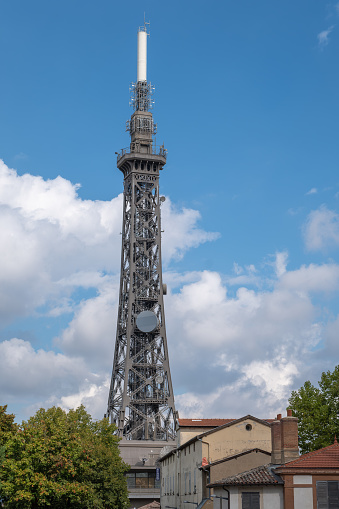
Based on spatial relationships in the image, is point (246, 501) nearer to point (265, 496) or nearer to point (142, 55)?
point (265, 496)

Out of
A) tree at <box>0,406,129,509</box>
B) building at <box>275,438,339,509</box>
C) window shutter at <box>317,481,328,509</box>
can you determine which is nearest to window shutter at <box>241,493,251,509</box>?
building at <box>275,438,339,509</box>

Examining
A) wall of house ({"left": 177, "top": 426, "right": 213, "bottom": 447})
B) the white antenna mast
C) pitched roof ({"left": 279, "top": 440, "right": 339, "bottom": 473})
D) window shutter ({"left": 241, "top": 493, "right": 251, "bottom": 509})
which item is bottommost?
window shutter ({"left": 241, "top": 493, "right": 251, "bottom": 509})

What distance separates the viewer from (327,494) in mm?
42031

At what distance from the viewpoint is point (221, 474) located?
5178 cm

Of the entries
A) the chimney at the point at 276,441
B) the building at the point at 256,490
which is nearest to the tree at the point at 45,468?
the building at the point at 256,490

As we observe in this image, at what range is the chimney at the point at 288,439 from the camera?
143 ft

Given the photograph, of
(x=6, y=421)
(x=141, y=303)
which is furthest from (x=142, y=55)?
(x=6, y=421)

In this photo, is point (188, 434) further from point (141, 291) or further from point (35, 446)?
point (141, 291)

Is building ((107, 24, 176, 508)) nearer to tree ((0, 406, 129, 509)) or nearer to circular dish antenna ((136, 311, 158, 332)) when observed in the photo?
circular dish antenna ((136, 311, 158, 332))

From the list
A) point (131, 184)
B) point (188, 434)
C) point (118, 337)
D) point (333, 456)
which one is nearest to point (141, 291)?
point (118, 337)

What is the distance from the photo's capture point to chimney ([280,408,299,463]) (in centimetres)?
4369

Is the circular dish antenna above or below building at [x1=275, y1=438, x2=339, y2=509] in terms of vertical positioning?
above

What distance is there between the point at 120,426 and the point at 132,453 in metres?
5.97

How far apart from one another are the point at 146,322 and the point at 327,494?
275ft
